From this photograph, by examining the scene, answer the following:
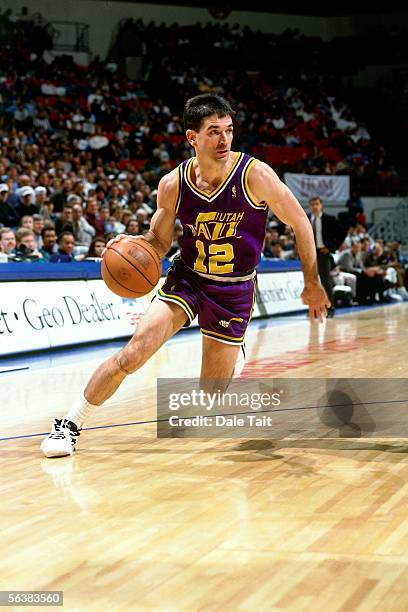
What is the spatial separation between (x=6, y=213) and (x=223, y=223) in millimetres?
9694

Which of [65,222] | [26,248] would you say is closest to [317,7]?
[65,222]

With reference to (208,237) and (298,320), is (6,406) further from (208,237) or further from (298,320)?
(298,320)

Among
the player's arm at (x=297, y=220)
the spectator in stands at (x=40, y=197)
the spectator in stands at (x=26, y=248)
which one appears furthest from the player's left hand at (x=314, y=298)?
the spectator in stands at (x=40, y=197)

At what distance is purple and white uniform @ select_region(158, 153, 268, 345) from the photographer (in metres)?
5.46

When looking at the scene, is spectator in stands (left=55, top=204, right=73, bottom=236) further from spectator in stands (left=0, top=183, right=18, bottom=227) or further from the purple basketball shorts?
the purple basketball shorts

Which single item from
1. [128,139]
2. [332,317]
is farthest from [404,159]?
[332,317]

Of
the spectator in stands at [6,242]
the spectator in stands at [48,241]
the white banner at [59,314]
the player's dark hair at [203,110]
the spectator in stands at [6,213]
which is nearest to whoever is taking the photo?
the player's dark hair at [203,110]

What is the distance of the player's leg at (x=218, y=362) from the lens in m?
5.67

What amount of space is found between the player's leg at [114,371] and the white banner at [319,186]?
67.2 ft

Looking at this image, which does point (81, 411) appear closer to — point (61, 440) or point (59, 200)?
point (61, 440)

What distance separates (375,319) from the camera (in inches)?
637

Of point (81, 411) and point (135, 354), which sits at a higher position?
point (135, 354)

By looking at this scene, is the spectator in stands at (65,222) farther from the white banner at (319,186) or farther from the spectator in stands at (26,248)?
the white banner at (319,186)

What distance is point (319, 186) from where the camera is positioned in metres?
26.7
